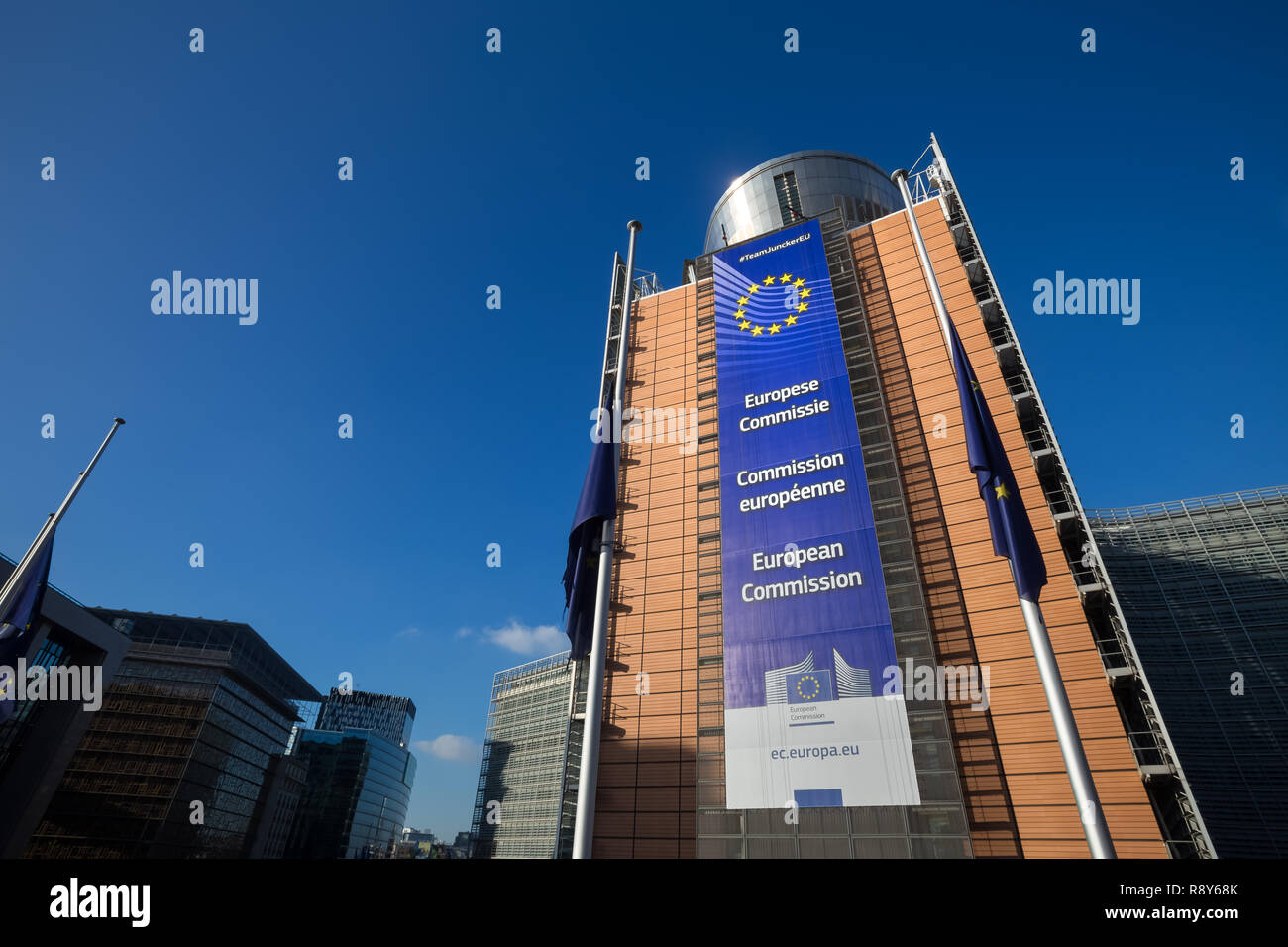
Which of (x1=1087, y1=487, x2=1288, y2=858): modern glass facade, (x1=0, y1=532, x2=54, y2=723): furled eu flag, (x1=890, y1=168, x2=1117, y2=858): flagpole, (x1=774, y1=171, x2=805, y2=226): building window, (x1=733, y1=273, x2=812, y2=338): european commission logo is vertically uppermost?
(x1=774, y1=171, x2=805, y2=226): building window

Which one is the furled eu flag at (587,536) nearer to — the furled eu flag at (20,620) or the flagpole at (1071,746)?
the flagpole at (1071,746)

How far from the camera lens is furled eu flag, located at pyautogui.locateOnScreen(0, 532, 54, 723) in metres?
17.7

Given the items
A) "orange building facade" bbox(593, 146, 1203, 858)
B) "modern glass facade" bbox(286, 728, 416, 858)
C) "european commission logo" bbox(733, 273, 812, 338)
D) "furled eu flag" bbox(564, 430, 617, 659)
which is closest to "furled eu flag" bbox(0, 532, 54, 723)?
"furled eu flag" bbox(564, 430, 617, 659)

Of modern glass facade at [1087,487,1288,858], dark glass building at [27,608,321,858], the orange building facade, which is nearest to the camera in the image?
the orange building facade

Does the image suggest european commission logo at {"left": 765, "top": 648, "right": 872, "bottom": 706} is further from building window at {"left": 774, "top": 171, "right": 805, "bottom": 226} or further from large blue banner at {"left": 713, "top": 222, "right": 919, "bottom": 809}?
building window at {"left": 774, "top": 171, "right": 805, "bottom": 226}

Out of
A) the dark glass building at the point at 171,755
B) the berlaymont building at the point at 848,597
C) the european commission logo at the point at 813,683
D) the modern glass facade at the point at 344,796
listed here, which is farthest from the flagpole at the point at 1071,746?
the modern glass facade at the point at 344,796

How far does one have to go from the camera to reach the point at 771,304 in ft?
119

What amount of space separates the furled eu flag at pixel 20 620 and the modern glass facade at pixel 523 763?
63.5m

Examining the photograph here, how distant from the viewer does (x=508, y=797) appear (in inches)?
3499

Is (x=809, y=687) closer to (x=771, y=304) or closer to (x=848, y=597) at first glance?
(x=848, y=597)

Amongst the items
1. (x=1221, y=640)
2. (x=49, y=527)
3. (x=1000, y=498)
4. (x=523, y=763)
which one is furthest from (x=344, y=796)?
(x=1000, y=498)

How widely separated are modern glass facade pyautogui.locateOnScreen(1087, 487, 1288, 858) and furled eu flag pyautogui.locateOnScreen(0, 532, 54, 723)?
60.2 m
